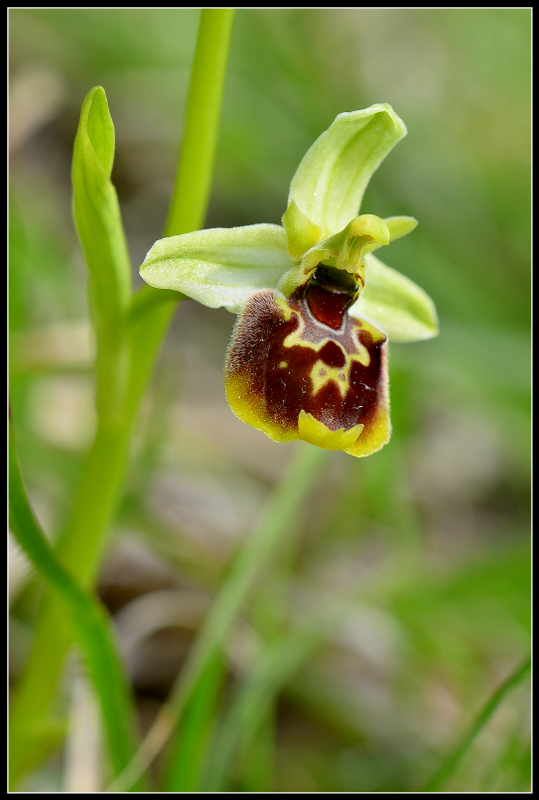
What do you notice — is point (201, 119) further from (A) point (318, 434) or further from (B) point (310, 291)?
(A) point (318, 434)

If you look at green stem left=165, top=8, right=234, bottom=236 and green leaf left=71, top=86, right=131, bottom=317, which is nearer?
green leaf left=71, top=86, right=131, bottom=317

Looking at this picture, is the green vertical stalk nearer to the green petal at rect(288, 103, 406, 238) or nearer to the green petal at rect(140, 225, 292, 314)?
the green petal at rect(140, 225, 292, 314)

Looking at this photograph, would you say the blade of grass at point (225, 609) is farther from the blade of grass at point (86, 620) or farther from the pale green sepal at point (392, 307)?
the pale green sepal at point (392, 307)

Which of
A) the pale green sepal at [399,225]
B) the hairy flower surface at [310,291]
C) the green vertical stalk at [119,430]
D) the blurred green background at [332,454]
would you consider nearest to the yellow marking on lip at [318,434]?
the hairy flower surface at [310,291]

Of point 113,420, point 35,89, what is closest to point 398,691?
point 113,420

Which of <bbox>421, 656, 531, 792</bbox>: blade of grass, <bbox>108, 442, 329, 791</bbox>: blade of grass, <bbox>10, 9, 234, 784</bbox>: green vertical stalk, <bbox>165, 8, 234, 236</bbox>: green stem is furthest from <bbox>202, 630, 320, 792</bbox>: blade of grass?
<bbox>165, 8, 234, 236</bbox>: green stem
